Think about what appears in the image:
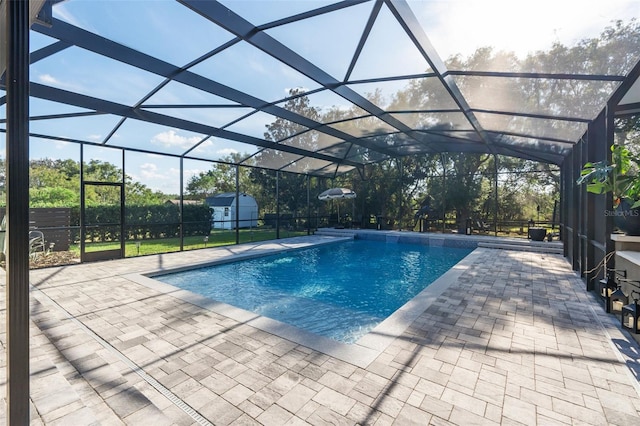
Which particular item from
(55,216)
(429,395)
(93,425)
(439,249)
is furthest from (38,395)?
(439,249)

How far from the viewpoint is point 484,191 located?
13.8 m

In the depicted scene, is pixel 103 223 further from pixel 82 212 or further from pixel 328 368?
pixel 328 368

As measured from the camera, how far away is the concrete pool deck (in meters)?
2.03

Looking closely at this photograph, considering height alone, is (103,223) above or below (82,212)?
below

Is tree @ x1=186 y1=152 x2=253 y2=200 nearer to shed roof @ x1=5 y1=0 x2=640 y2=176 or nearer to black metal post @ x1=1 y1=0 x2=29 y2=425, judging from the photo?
shed roof @ x1=5 y1=0 x2=640 y2=176

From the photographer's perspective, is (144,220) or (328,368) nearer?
(328,368)

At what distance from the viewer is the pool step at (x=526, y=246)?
29.7 feet

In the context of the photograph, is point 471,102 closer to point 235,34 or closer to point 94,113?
point 235,34

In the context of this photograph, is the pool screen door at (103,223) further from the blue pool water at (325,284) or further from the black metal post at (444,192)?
the black metal post at (444,192)

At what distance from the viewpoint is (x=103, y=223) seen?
334 inches

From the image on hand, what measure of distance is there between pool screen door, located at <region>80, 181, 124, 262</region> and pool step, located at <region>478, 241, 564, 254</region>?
11258 mm

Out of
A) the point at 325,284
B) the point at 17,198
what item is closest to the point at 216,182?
the point at 325,284

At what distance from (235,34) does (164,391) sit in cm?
Result: 383

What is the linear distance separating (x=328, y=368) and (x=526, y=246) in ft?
31.4
